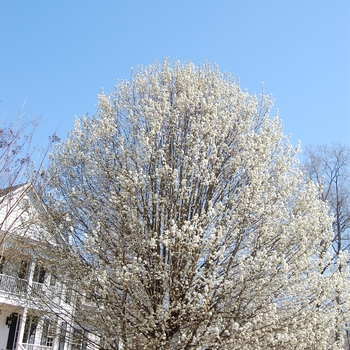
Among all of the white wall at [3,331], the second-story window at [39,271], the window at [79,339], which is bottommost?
the window at [79,339]

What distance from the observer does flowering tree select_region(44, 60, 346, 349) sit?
774 cm

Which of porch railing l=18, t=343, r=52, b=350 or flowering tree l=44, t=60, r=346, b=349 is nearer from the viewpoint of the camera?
flowering tree l=44, t=60, r=346, b=349

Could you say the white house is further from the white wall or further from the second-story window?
the white wall

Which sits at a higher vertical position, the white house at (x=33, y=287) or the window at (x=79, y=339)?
the white house at (x=33, y=287)

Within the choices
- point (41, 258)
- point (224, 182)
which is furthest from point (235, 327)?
point (41, 258)

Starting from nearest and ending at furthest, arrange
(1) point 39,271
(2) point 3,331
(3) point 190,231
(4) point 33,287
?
(3) point 190,231
(4) point 33,287
(1) point 39,271
(2) point 3,331

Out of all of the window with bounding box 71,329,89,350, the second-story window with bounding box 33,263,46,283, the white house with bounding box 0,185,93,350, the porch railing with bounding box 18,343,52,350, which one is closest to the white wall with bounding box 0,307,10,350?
the porch railing with bounding box 18,343,52,350

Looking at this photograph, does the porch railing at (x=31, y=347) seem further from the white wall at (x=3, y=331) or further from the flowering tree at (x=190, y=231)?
the flowering tree at (x=190, y=231)

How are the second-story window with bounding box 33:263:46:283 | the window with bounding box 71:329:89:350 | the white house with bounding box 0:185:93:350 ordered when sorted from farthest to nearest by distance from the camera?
the second-story window with bounding box 33:263:46:283 < the window with bounding box 71:329:89:350 < the white house with bounding box 0:185:93:350

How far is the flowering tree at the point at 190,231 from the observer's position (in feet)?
25.4

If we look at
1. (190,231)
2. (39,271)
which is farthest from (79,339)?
(190,231)

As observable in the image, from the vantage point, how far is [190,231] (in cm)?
768

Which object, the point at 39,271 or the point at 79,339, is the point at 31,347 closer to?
the point at 39,271

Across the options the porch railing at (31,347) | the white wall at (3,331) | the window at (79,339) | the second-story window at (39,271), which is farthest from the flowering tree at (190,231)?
the white wall at (3,331)
